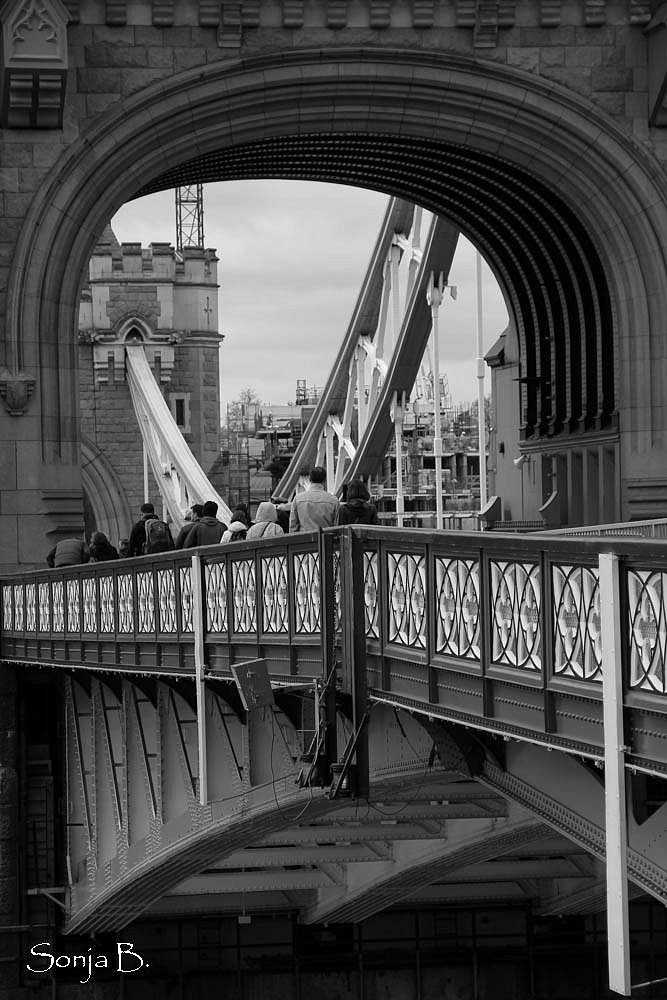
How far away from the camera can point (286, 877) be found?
22.7 m

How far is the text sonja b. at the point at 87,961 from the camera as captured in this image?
20.7 meters

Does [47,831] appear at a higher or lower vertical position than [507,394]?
lower

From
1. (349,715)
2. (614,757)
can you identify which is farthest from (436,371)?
(614,757)

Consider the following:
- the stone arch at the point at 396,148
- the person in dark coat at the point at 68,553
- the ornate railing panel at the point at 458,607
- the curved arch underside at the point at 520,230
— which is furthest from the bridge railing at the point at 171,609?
the curved arch underside at the point at 520,230

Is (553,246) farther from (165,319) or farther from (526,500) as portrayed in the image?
(165,319)

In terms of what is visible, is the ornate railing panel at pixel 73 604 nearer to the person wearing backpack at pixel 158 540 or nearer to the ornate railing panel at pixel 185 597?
the person wearing backpack at pixel 158 540

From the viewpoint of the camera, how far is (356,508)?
12.4 m

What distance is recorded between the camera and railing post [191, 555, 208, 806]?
13.7m

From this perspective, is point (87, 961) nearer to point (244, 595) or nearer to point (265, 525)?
point (265, 525)

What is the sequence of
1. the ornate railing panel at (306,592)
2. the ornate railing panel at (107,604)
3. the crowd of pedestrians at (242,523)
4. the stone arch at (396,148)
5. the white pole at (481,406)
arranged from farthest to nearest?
the white pole at (481,406) → the stone arch at (396,148) → the ornate railing panel at (107,604) → the crowd of pedestrians at (242,523) → the ornate railing panel at (306,592)

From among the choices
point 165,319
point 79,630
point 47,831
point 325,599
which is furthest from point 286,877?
point 165,319

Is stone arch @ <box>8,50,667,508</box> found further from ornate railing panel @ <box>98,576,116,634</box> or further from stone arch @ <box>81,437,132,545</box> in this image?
stone arch @ <box>81,437,132,545</box>

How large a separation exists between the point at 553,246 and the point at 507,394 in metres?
3.97

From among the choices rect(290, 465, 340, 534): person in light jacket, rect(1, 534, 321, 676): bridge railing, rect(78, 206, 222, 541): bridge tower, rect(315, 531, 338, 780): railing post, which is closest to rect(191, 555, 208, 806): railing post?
rect(1, 534, 321, 676): bridge railing
